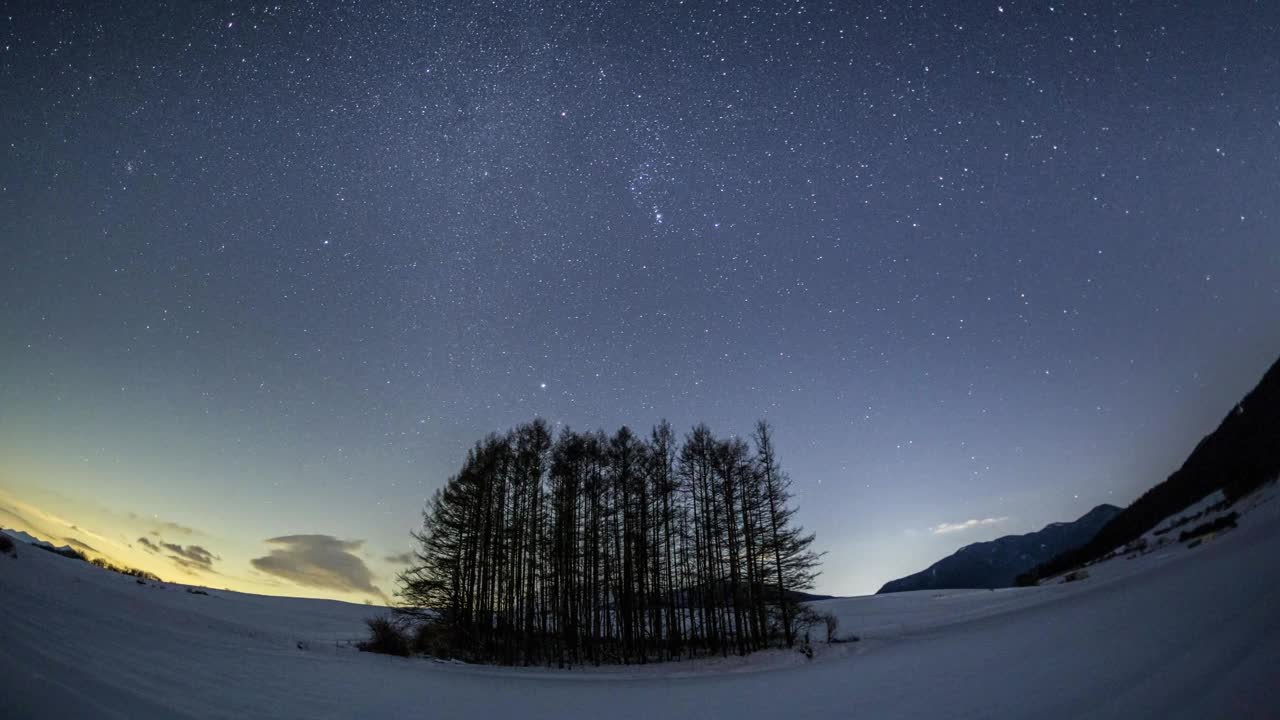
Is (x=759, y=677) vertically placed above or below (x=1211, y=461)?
below

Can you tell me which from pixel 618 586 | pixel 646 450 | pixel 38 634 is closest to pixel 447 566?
pixel 618 586

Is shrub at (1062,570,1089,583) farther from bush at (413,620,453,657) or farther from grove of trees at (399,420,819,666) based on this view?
bush at (413,620,453,657)

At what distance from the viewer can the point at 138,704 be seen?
4781mm

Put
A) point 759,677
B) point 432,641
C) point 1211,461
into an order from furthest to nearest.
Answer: point 1211,461 < point 432,641 < point 759,677

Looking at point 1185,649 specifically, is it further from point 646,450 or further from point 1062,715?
point 646,450

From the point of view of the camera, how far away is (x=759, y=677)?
14539mm

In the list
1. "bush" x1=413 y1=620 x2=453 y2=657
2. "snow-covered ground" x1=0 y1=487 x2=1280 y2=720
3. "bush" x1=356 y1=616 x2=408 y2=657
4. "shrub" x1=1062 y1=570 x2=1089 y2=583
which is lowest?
"bush" x1=413 y1=620 x2=453 y2=657

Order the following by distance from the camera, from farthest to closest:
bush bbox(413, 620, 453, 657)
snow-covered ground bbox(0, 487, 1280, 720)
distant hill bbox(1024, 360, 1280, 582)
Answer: distant hill bbox(1024, 360, 1280, 582), bush bbox(413, 620, 453, 657), snow-covered ground bbox(0, 487, 1280, 720)

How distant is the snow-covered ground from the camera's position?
3.89 m

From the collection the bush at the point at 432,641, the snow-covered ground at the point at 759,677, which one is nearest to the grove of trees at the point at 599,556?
the bush at the point at 432,641

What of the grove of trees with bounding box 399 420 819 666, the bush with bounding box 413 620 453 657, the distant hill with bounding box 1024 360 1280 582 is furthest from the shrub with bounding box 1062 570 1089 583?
the bush with bounding box 413 620 453 657

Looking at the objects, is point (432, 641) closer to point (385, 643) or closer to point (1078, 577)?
point (385, 643)

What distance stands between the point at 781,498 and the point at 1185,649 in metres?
21.4

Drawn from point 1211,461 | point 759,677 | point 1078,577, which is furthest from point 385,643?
point 1211,461
